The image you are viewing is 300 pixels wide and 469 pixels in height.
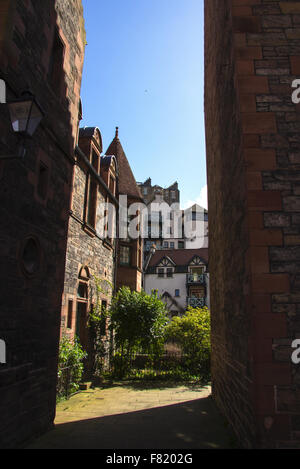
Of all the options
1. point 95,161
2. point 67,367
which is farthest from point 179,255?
point 67,367

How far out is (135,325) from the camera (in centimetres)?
1238

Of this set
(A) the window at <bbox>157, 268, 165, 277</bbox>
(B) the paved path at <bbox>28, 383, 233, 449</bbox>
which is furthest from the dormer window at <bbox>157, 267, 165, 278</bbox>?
(B) the paved path at <bbox>28, 383, 233, 449</bbox>

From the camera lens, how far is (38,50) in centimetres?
580

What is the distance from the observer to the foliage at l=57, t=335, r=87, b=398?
27.3ft

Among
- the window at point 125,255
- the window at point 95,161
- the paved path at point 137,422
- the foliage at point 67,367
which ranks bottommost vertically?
the paved path at point 137,422

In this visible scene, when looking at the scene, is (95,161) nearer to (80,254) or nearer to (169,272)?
(80,254)

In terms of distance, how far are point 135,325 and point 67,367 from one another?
4.27m

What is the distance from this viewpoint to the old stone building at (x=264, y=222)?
379 cm

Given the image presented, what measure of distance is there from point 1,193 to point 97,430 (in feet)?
13.8

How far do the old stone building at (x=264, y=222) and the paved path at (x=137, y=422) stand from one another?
2.39ft

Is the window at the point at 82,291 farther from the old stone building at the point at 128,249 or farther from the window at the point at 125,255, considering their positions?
the window at the point at 125,255

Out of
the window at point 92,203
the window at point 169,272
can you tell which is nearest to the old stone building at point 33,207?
the window at point 92,203

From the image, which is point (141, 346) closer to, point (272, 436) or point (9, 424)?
point (9, 424)
